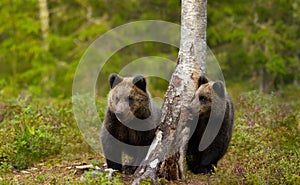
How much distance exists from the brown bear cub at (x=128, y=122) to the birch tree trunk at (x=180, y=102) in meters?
0.25

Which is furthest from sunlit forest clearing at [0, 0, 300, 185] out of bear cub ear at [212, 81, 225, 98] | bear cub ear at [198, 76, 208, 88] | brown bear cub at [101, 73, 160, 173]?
bear cub ear at [198, 76, 208, 88]

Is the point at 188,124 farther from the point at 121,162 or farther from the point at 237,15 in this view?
the point at 237,15

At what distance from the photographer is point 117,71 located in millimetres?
18062

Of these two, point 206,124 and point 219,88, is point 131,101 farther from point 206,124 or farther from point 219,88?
point 219,88

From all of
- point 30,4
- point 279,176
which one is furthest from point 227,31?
point 279,176

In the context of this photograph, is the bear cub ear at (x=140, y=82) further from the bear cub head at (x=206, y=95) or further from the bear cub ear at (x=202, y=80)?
the bear cub ear at (x=202, y=80)

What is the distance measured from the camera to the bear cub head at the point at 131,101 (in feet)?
23.7

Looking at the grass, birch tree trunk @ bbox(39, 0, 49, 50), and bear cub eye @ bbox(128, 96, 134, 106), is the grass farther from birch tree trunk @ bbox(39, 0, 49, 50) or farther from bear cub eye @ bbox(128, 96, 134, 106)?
birch tree trunk @ bbox(39, 0, 49, 50)

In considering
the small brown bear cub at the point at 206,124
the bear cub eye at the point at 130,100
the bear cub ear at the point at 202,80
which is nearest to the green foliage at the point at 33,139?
the bear cub eye at the point at 130,100

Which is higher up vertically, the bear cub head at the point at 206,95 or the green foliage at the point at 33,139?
the bear cub head at the point at 206,95

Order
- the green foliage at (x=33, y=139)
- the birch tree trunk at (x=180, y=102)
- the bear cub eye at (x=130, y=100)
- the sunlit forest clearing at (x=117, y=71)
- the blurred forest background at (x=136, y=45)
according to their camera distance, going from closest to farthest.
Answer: the birch tree trunk at (x=180, y=102) < the bear cub eye at (x=130, y=100) < the sunlit forest clearing at (x=117, y=71) < the green foliage at (x=33, y=139) < the blurred forest background at (x=136, y=45)

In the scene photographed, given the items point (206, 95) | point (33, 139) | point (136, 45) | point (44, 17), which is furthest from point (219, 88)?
point (44, 17)

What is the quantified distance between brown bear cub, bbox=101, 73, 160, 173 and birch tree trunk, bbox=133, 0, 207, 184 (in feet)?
0.81

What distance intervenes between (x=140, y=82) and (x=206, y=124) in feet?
4.79
